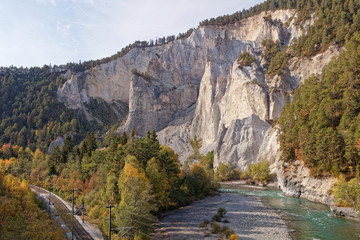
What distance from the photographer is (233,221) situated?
3038cm

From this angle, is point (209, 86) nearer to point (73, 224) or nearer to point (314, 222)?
point (314, 222)

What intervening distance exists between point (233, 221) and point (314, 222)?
8.92 metres

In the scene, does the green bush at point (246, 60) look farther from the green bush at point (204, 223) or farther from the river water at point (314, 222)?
the green bush at point (204, 223)

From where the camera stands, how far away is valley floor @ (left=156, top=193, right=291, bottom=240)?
82.6ft

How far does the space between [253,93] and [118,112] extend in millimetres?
80197

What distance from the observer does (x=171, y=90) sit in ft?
407

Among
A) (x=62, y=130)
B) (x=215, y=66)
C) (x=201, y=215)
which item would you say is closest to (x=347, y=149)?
(x=201, y=215)

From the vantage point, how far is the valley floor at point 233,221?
2519 cm

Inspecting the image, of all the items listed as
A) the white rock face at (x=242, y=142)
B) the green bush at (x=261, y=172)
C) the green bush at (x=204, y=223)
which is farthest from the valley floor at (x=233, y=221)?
the white rock face at (x=242, y=142)

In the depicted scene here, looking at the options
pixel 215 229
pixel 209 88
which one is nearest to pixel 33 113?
pixel 209 88

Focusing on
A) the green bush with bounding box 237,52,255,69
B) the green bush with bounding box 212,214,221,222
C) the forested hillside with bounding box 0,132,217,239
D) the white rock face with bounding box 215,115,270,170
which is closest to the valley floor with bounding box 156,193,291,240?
the green bush with bounding box 212,214,221,222

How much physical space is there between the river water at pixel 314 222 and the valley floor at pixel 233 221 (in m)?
1.40

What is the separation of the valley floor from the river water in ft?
4.58

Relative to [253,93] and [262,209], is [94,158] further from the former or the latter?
[253,93]
